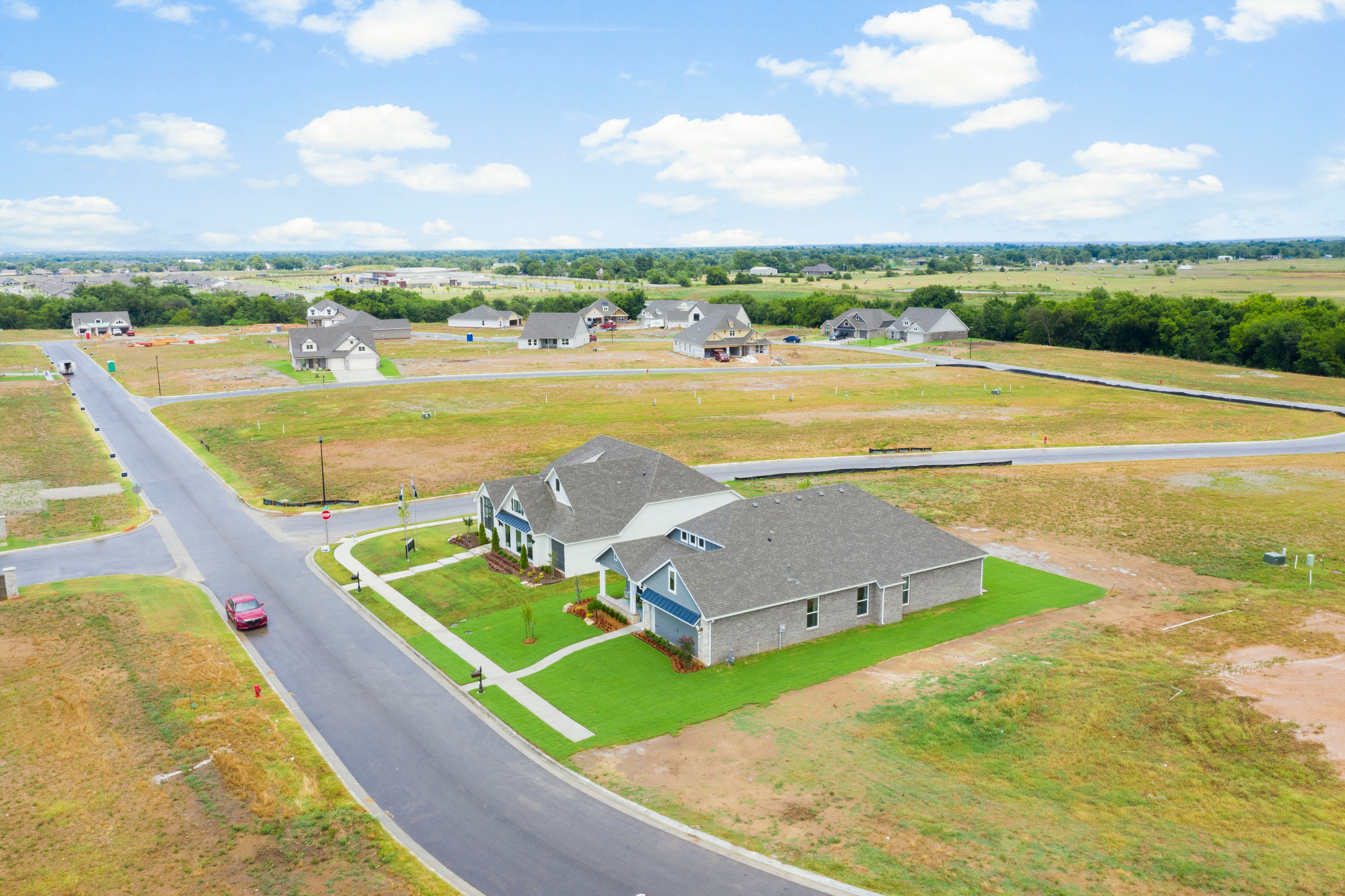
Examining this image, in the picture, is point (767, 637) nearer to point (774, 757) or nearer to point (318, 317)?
point (774, 757)

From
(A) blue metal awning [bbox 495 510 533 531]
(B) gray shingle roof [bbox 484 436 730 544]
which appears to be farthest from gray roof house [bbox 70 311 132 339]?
(B) gray shingle roof [bbox 484 436 730 544]

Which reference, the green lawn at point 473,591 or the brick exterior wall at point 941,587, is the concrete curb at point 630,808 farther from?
the brick exterior wall at point 941,587

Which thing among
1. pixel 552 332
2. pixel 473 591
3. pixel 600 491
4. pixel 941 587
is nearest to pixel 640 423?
pixel 600 491

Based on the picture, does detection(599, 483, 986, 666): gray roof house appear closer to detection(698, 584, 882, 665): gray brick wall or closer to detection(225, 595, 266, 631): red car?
detection(698, 584, 882, 665): gray brick wall

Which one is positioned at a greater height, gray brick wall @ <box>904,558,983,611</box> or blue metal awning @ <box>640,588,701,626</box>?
blue metal awning @ <box>640,588,701,626</box>

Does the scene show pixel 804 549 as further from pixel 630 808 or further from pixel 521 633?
pixel 630 808
